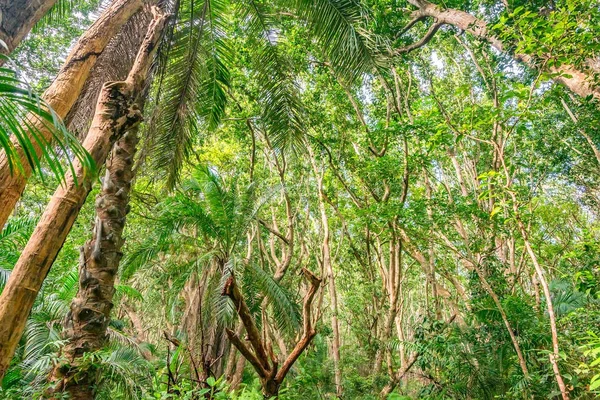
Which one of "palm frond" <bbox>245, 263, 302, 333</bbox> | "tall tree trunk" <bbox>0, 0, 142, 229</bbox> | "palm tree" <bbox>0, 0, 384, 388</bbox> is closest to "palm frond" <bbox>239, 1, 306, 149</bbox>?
"palm tree" <bbox>0, 0, 384, 388</bbox>

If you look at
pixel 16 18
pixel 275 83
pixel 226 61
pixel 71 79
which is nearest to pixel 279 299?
pixel 275 83

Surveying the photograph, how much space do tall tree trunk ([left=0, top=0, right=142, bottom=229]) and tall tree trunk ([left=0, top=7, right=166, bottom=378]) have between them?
0.20 meters

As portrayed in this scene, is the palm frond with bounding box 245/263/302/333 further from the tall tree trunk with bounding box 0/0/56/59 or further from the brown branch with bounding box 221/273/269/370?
the tall tree trunk with bounding box 0/0/56/59

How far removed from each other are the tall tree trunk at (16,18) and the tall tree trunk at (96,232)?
2.27 ft

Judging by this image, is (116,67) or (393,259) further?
(393,259)

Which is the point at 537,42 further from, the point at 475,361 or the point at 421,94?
the point at 421,94

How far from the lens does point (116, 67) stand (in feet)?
15.6

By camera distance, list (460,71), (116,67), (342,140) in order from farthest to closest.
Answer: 1. (460,71)
2. (342,140)
3. (116,67)

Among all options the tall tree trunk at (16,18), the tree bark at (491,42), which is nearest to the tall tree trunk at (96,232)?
the tall tree trunk at (16,18)

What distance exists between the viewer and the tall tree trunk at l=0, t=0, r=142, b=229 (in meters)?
2.12

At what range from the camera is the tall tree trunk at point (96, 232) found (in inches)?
82.2

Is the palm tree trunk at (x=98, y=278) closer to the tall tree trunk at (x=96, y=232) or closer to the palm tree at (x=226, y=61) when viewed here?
the tall tree trunk at (x=96, y=232)

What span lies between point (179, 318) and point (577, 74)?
13.8 m

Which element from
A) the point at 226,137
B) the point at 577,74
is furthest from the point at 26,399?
the point at 226,137
